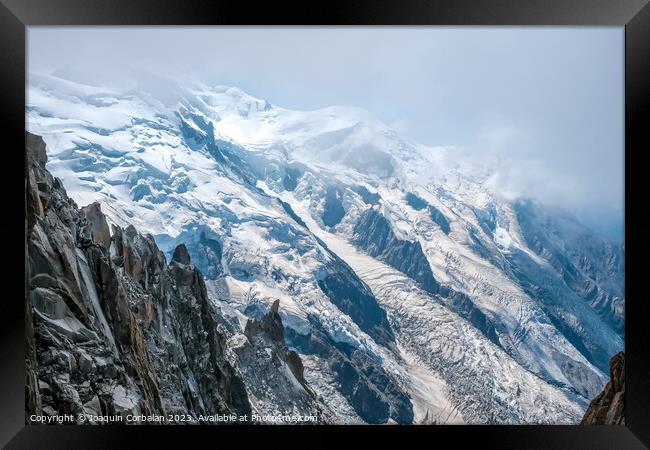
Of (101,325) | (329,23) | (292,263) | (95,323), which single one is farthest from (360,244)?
(329,23)

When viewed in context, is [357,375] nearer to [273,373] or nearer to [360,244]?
[360,244]

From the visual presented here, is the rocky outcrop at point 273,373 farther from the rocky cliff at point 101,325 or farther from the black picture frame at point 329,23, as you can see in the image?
the black picture frame at point 329,23

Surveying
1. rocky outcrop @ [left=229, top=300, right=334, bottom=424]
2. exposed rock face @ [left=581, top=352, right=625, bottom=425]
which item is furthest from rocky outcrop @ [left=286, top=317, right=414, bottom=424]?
exposed rock face @ [left=581, top=352, right=625, bottom=425]

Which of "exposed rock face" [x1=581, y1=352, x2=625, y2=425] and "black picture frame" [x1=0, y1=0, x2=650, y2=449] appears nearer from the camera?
"black picture frame" [x1=0, y1=0, x2=650, y2=449]

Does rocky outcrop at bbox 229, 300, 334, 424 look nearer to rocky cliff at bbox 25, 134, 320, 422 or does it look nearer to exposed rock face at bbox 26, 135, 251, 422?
rocky cliff at bbox 25, 134, 320, 422

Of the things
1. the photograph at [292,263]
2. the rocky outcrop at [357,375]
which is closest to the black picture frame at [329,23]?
the photograph at [292,263]

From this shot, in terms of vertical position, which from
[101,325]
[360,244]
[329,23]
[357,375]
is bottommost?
[357,375]
